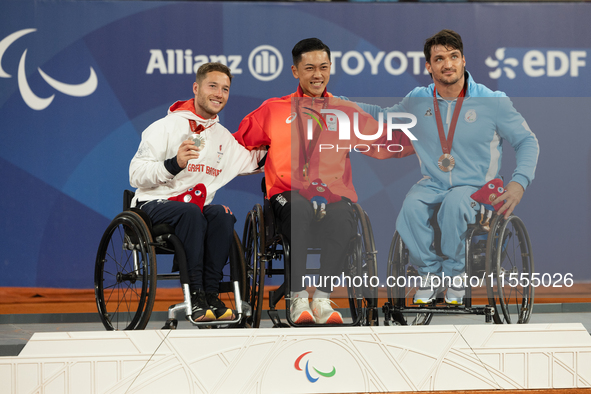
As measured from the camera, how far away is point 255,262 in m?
2.22

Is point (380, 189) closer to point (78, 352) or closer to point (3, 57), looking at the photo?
point (78, 352)

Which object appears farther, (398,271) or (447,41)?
(447,41)

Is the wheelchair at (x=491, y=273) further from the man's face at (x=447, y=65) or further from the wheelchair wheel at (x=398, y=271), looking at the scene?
the man's face at (x=447, y=65)

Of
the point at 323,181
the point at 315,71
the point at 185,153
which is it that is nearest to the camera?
the point at 323,181

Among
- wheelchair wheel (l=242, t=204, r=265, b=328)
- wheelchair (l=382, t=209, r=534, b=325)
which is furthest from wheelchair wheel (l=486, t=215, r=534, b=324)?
wheelchair wheel (l=242, t=204, r=265, b=328)

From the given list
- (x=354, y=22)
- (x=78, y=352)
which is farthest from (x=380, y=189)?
(x=354, y=22)

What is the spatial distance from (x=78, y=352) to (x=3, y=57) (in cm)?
224

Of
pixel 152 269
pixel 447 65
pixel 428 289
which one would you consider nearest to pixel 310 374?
pixel 428 289

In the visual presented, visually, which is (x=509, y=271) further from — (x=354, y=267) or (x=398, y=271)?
(x=354, y=267)

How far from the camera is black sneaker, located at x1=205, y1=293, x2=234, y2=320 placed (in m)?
2.15

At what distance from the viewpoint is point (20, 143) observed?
336 cm

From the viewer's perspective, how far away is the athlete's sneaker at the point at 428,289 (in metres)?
2.09

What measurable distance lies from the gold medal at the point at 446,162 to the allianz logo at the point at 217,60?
1620mm

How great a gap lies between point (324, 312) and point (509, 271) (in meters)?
0.70
